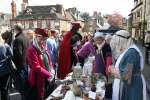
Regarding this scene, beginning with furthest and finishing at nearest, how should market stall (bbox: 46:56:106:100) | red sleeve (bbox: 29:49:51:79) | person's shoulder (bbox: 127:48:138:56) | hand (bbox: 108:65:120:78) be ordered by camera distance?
1. red sleeve (bbox: 29:49:51:79)
2. hand (bbox: 108:65:120:78)
3. person's shoulder (bbox: 127:48:138:56)
4. market stall (bbox: 46:56:106:100)

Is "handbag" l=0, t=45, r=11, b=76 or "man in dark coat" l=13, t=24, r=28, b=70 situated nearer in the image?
"handbag" l=0, t=45, r=11, b=76

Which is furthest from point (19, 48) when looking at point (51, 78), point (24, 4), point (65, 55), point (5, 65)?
point (24, 4)

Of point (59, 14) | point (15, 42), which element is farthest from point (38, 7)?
point (15, 42)

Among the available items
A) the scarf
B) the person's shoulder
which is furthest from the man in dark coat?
the person's shoulder

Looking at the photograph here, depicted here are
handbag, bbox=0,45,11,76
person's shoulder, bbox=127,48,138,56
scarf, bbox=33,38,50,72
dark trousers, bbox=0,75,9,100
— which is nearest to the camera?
person's shoulder, bbox=127,48,138,56

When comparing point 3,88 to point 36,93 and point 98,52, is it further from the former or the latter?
point 98,52

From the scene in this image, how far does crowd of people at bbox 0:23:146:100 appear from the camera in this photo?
5.63 m

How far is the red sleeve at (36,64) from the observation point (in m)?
6.82

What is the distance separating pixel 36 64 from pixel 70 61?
4.60 feet

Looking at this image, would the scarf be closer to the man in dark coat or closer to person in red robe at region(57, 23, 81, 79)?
person in red robe at region(57, 23, 81, 79)

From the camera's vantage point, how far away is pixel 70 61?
26.5 ft

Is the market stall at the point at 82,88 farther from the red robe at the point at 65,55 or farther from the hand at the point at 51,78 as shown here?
the red robe at the point at 65,55

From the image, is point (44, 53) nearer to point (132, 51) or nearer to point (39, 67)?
point (39, 67)

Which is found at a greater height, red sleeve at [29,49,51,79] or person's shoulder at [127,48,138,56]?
person's shoulder at [127,48,138,56]
